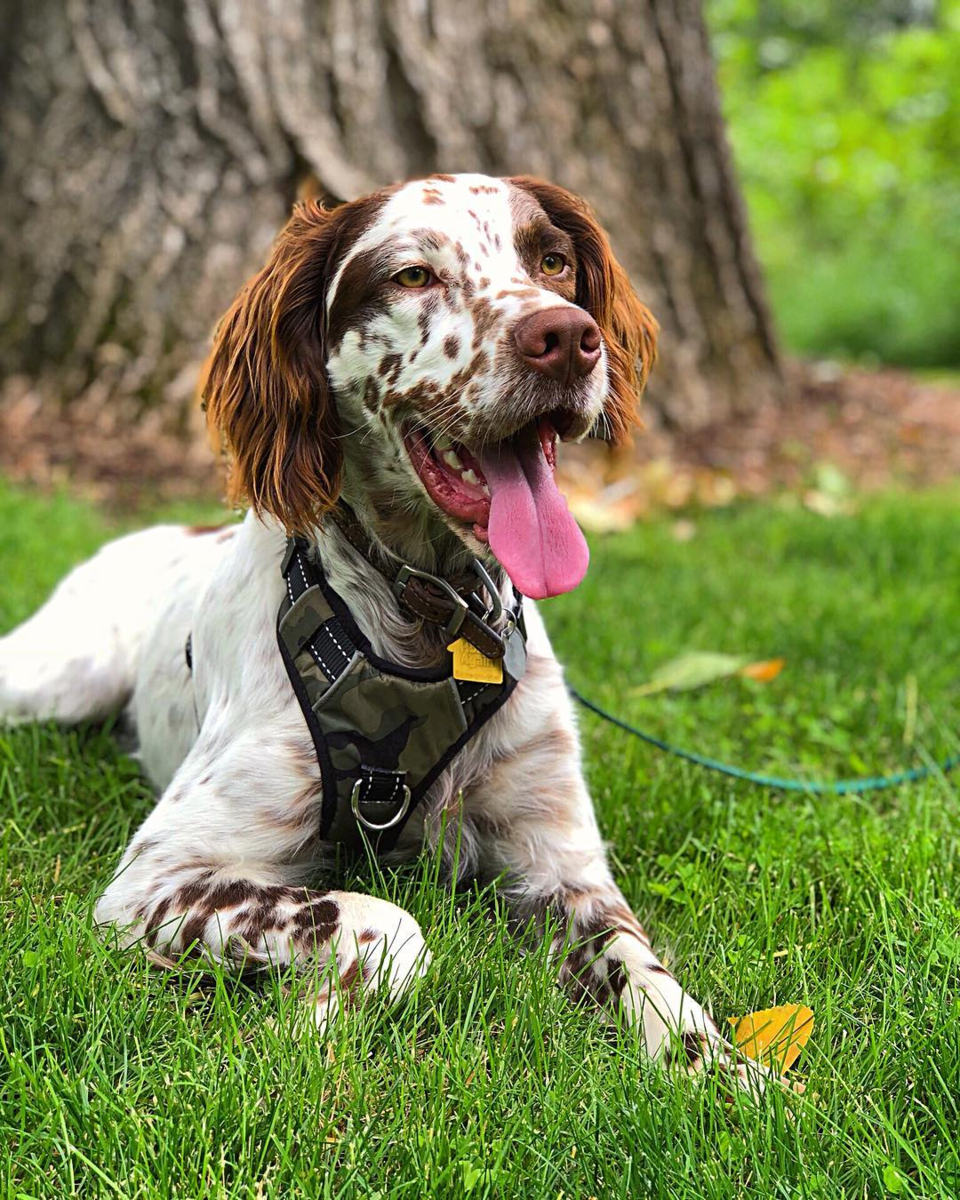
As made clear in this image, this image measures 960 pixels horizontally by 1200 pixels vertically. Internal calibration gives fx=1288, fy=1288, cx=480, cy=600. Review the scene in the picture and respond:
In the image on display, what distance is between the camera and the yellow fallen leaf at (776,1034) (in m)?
1.91

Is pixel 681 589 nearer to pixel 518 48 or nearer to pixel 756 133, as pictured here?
pixel 518 48

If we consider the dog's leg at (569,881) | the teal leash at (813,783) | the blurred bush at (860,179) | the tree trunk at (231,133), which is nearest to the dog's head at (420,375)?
the dog's leg at (569,881)

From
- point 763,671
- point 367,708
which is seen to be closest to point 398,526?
point 367,708

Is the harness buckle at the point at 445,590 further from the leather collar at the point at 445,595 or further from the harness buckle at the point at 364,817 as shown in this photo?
the harness buckle at the point at 364,817

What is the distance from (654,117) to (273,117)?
1.96 m

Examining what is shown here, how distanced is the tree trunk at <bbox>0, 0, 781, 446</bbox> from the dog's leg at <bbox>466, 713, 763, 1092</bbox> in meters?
3.78

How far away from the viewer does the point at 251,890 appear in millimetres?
2273

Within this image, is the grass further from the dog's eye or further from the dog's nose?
the dog's eye

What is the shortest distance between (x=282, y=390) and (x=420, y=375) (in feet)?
0.93

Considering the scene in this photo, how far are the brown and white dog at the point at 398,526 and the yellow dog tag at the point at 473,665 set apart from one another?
0.09 meters

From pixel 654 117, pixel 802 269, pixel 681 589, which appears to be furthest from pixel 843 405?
pixel 802 269

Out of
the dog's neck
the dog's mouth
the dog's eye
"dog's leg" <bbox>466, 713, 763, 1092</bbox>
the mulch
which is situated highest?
the dog's eye

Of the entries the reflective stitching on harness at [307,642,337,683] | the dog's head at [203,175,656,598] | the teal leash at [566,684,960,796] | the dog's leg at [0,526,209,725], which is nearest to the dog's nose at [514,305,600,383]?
the dog's head at [203,175,656,598]

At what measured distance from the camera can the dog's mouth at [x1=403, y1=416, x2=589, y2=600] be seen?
226 cm
